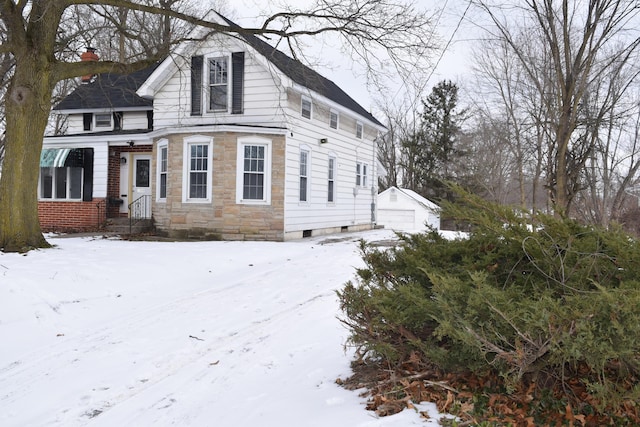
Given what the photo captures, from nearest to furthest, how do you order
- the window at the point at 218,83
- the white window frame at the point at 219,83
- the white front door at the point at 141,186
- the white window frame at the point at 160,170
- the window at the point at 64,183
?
the white window frame at the point at 219,83 < the window at the point at 218,83 < the white window frame at the point at 160,170 < the window at the point at 64,183 < the white front door at the point at 141,186

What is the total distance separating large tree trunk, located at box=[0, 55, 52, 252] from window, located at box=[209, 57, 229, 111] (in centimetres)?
578

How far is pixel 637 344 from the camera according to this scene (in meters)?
2.49

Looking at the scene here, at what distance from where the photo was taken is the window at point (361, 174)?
67.7 feet

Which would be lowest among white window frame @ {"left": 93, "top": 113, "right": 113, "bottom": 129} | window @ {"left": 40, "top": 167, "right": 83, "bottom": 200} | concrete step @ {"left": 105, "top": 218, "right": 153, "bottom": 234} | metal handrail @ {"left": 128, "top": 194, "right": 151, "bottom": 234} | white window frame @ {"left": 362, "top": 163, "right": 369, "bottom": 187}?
concrete step @ {"left": 105, "top": 218, "right": 153, "bottom": 234}

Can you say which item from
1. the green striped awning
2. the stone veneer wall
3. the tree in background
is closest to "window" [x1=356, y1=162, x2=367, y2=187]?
the stone veneer wall

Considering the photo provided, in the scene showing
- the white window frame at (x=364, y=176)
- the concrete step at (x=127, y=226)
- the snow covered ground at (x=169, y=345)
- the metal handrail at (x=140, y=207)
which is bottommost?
the snow covered ground at (x=169, y=345)

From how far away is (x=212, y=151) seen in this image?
46.8 ft

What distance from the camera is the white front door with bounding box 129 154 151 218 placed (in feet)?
56.6

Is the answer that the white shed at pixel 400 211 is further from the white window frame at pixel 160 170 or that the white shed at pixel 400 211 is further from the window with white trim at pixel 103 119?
the window with white trim at pixel 103 119

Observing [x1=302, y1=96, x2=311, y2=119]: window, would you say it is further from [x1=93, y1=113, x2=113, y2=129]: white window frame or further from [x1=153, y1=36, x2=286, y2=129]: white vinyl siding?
[x1=93, y1=113, x2=113, y2=129]: white window frame

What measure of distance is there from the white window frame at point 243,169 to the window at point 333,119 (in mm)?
4286

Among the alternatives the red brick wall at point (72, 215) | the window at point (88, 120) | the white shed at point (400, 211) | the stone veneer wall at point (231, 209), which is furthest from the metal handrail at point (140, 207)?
the white shed at point (400, 211)

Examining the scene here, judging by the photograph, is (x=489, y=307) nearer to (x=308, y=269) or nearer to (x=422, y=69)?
(x=308, y=269)

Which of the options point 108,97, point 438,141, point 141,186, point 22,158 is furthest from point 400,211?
point 22,158
